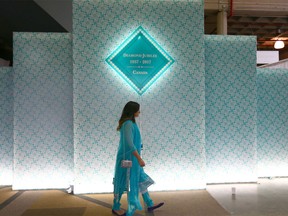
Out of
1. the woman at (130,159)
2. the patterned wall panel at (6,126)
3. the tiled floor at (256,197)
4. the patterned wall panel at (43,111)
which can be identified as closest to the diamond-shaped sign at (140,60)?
the patterned wall panel at (43,111)

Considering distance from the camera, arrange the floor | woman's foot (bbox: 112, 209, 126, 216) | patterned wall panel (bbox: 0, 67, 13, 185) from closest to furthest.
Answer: woman's foot (bbox: 112, 209, 126, 216) → the floor → patterned wall panel (bbox: 0, 67, 13, 185)

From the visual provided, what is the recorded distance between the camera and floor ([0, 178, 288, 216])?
3.83m

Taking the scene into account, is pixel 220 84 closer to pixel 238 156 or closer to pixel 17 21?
pixel 238 156

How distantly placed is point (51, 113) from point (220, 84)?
9.55ft

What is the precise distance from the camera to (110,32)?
4719mm

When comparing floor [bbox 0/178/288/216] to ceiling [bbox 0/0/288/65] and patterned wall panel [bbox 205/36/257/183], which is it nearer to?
patterned wall panel [bbox 205/36/257/183]

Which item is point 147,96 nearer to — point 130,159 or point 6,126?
point 130,159

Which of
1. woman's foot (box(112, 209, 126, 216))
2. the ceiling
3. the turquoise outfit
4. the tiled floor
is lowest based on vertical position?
the tiled floor

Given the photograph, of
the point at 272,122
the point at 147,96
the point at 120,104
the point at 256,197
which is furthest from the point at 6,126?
the point at 272,122

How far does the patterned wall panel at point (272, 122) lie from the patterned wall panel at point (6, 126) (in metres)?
4.43

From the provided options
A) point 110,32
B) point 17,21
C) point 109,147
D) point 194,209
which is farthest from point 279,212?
point 17,21

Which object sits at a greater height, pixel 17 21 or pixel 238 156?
pixel 17 21

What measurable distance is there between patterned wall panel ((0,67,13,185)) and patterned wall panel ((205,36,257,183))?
3.37 m

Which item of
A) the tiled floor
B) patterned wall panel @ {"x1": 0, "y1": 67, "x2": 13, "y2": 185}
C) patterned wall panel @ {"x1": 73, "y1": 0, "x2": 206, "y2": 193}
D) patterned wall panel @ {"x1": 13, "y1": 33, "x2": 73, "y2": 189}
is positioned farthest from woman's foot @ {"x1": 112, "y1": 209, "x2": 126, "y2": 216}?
patterned wall panel @ {"x1": 0, "y1": 67, "x2": 13, "y2": 185}
